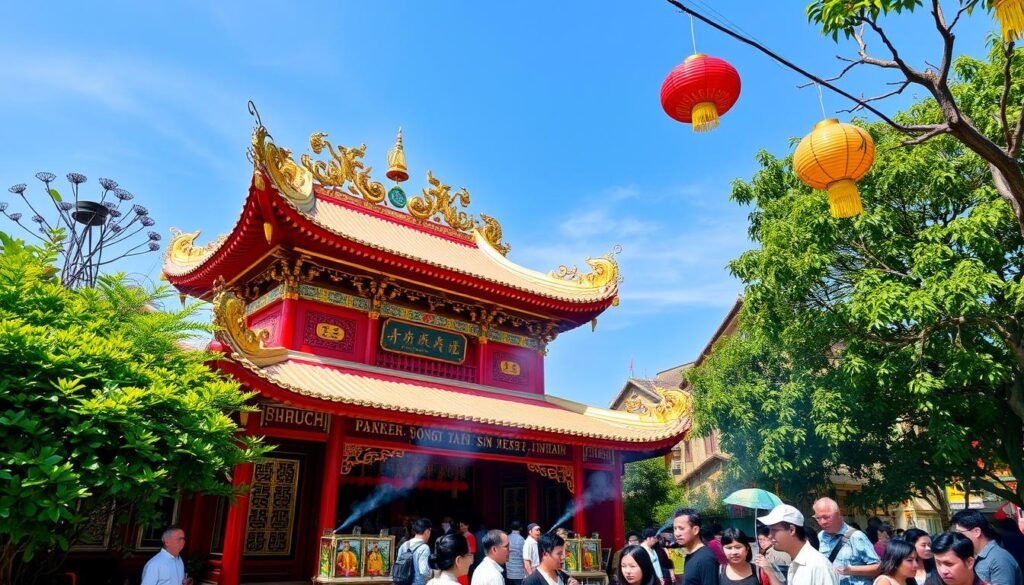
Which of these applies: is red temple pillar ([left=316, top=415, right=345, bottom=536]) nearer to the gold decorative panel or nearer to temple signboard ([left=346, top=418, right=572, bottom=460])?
temple signboard ([left=346, top=418, right=572, bottom=460])

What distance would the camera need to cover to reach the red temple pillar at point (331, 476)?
30.8ft

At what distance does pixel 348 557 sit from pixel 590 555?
4.60 m

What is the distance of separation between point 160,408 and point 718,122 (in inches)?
227

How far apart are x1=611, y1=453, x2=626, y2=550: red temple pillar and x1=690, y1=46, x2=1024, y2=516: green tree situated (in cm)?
314

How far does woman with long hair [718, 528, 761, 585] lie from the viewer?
12.6 ft

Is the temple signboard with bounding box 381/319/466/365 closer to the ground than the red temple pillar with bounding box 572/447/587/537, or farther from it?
farther from it

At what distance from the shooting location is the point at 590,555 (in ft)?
37.7

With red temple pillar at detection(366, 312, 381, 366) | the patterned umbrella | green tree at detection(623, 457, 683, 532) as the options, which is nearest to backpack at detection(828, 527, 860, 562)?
the patterned umbrella

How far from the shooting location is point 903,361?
38.5ft

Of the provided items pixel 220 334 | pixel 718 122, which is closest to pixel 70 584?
pixel 220 334

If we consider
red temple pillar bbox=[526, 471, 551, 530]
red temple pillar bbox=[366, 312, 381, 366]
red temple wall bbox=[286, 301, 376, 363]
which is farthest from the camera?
red temple pillar bbox=[526, 471, 551, 530]

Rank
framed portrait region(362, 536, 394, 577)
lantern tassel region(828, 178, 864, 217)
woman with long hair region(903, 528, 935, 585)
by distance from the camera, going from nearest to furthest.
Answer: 1. woman with long hair region(903, 528, 935, 585)
2. lantern tassel region(828, 178, 864, 217)
3. framed portrait region(362, 536, 394, 577)

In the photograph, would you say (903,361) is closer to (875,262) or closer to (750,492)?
(875,262)

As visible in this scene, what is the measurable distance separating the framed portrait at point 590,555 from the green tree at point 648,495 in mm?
10939
